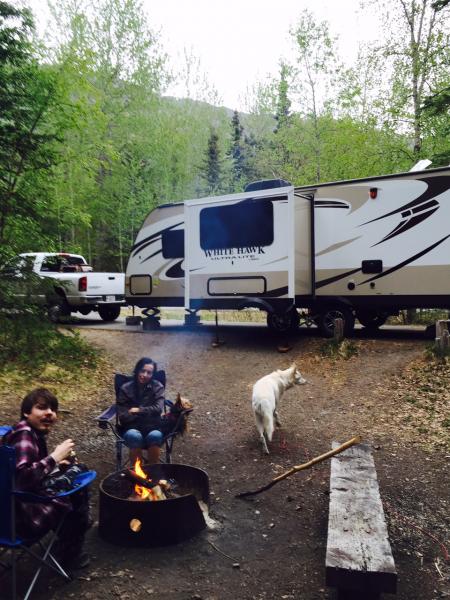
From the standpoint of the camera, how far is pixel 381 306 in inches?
383

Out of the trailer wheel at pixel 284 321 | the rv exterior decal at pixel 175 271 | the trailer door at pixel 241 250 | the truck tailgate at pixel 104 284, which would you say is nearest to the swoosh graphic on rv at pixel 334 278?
the trailer wheel at pixel 284 321

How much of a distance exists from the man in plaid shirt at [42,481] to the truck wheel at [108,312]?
11563mm

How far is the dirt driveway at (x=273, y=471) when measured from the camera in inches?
125

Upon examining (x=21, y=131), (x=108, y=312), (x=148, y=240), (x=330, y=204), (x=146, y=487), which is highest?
(x=21, y=131)

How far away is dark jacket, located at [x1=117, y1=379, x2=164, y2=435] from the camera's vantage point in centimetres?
460

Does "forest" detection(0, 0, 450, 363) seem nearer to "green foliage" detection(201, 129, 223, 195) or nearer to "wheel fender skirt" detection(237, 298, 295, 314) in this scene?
"green foliage" detection(201, 129, 223, 195)

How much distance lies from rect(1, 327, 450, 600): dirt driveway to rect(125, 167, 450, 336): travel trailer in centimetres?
86

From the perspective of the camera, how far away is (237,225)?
400 inches

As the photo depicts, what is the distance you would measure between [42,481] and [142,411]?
1.62 meters

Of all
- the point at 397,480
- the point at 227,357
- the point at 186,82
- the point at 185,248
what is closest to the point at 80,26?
the point at 186,82

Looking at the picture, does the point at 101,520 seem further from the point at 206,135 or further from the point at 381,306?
the point at 206,135

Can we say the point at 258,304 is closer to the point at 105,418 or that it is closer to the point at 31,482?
the point at 105,418

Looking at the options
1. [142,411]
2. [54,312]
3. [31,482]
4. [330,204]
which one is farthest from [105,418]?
[330,204]

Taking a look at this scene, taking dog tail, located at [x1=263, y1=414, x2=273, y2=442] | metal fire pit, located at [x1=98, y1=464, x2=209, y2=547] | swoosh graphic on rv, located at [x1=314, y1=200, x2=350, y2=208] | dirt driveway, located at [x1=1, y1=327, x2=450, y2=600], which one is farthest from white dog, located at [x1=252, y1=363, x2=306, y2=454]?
swoosh graphic on rv, located at [x1=314, y1=200, x2=350, y2=208]
